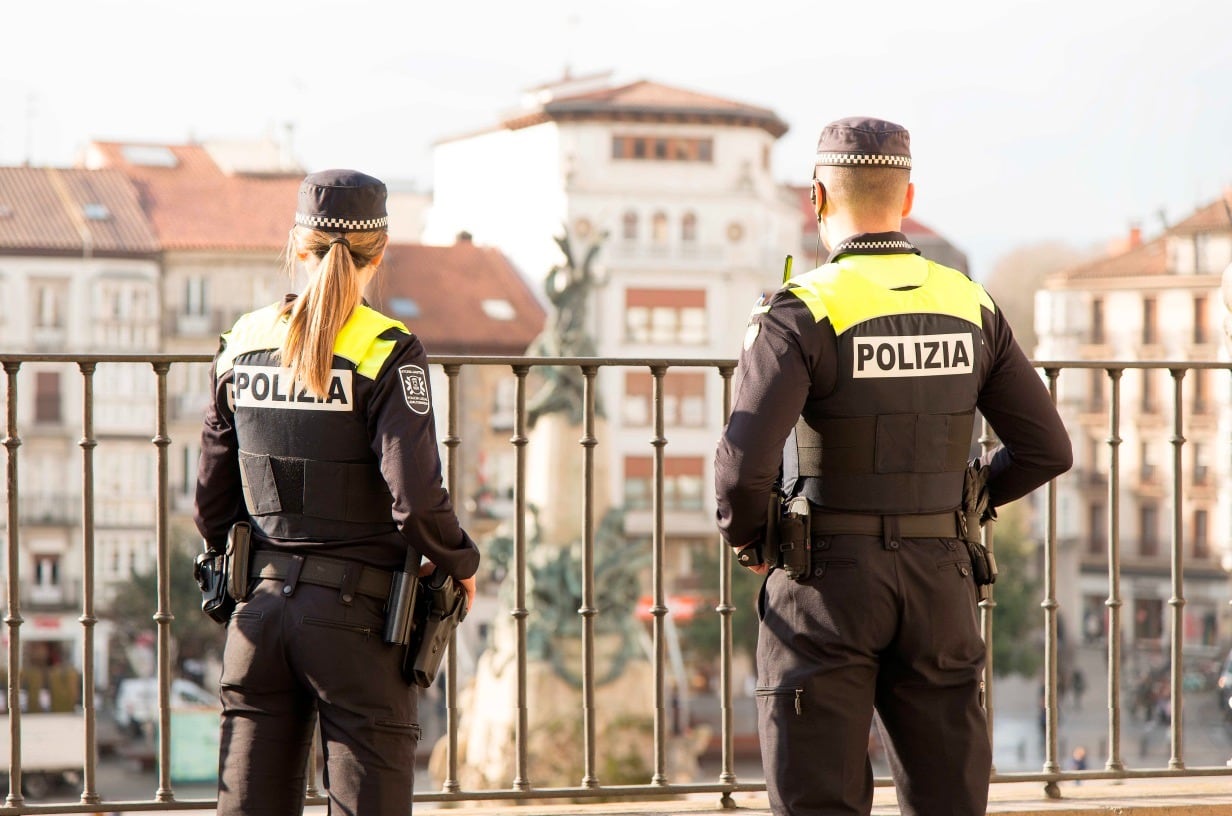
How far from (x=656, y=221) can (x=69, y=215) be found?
67.8 ft

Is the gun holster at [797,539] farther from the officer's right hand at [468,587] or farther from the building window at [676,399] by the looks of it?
the building window at [676,399]

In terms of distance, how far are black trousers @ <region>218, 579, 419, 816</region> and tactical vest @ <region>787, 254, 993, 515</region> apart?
97 cm

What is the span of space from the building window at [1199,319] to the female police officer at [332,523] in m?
64.7

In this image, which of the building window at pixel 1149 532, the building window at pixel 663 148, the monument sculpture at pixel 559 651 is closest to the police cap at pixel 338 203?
the monument sculpture at pixel 559 651

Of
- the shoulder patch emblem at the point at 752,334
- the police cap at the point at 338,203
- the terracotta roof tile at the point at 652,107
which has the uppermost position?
the terracotta roof tile at the point at 652,107

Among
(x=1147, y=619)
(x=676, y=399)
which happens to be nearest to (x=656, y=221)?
(x=676, y=399)

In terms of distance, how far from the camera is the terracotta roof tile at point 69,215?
58.0 metres

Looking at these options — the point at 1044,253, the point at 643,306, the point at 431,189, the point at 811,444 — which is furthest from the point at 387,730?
the point at 1044,253

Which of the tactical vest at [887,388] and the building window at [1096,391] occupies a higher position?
the building window at [1096,391]

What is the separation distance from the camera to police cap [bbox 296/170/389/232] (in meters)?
3.78

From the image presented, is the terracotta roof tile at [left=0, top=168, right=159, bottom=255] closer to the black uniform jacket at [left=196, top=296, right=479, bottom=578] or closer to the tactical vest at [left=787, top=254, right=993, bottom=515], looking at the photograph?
the black uniform jacket at [left=196, top=296, right=479, bottom=578]

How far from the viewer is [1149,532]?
69062 mm

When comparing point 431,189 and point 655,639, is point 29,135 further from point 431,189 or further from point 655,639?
point 655,639

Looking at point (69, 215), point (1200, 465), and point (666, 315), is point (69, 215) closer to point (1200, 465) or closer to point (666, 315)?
point (666, 315)
